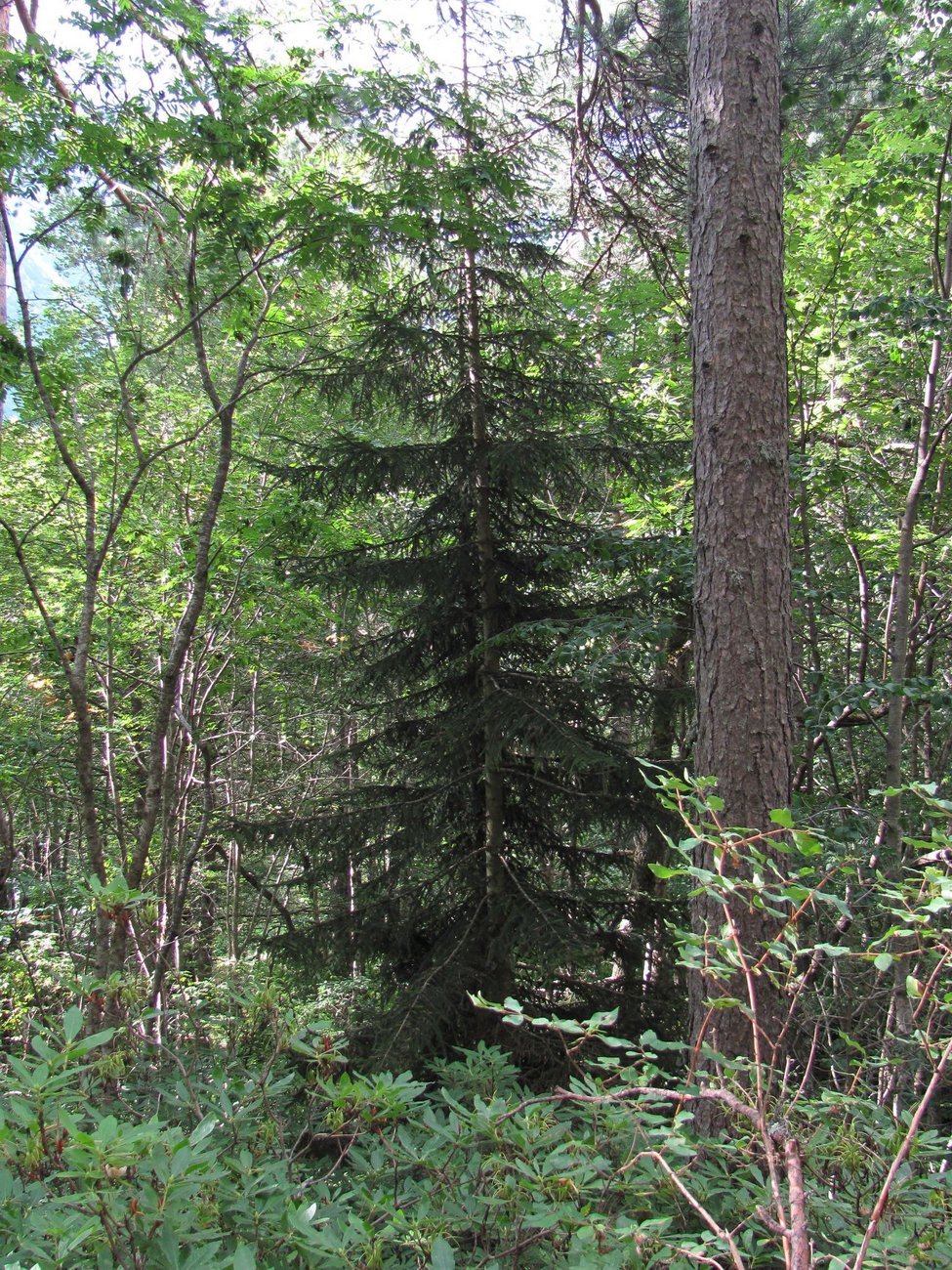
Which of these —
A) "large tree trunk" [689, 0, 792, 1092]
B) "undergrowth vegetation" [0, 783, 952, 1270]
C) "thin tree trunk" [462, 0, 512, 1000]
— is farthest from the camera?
"thin tree trunk" [462, 0, 512, 1000]

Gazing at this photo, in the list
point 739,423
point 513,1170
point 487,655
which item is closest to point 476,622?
point 487,655

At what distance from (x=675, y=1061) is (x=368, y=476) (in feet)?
12.8

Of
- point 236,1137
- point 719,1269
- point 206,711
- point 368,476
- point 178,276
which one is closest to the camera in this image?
point 719,1269

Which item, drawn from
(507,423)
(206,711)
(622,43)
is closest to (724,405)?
(507,423)

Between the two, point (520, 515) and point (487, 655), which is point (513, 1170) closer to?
point (487, 655)

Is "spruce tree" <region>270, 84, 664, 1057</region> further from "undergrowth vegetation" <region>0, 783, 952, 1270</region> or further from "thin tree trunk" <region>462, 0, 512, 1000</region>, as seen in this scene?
"undergrowth vegetation" <region>0, 783, 952, 1270</region>

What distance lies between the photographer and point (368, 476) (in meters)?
5.38

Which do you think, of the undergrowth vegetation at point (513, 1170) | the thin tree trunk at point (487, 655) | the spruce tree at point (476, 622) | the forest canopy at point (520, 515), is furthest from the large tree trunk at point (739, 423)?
the thin tree trunk at point (487, 655)

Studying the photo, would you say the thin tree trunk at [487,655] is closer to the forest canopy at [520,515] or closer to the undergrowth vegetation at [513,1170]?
the forest canopy at [520,515]

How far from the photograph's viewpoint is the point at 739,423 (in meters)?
3.21

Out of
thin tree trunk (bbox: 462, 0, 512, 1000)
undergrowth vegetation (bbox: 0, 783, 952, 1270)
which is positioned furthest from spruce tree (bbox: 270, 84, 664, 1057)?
undergrowth vegetation (bbox: 0, 783, 952, 1270)

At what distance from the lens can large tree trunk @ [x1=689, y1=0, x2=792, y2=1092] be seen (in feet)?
10.0

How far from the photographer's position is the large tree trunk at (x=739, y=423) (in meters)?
3.06

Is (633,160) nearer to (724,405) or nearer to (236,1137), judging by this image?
(724,405)
